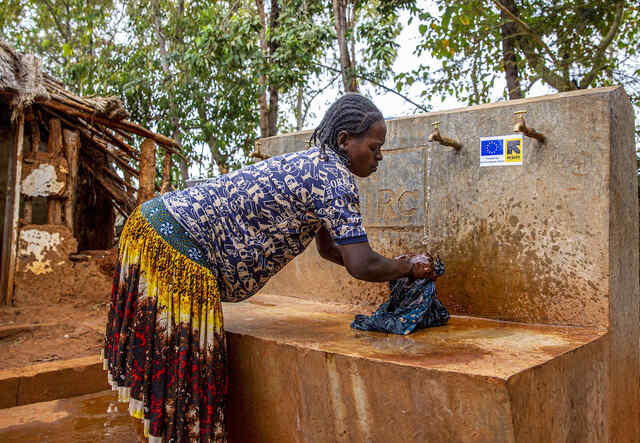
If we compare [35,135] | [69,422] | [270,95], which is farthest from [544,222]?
[270,95]

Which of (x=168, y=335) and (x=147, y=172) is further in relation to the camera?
(x=147, y=172)

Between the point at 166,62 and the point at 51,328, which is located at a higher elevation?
the point at 166,62

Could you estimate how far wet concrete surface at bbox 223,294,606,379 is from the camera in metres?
1.74

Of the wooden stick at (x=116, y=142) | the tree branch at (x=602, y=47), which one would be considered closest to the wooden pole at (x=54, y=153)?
the wooden stick at (x=116, y=142)

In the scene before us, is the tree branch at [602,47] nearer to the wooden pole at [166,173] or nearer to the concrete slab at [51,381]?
the wooden pole at [166,173]

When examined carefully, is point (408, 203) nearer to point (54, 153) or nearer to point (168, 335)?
point (168, 335)

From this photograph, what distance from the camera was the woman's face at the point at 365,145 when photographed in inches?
81.3

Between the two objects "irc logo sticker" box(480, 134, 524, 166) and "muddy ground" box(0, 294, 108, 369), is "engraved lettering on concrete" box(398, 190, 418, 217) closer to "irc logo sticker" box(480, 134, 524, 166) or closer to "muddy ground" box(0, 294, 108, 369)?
"irc logo sticker" box(480, 134, 524, 166)

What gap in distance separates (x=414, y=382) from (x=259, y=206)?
0.86m

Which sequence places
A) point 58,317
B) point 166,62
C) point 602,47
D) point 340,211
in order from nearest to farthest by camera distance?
point 340,211 → point 58,317 → point 602,47 → point 166,62

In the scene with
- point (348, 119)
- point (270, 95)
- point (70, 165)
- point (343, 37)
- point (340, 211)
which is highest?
point (343, 37)

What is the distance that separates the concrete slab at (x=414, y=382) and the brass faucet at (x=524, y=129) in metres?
0.91

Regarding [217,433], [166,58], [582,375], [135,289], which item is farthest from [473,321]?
[166,58]

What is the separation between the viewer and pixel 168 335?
1938mm
